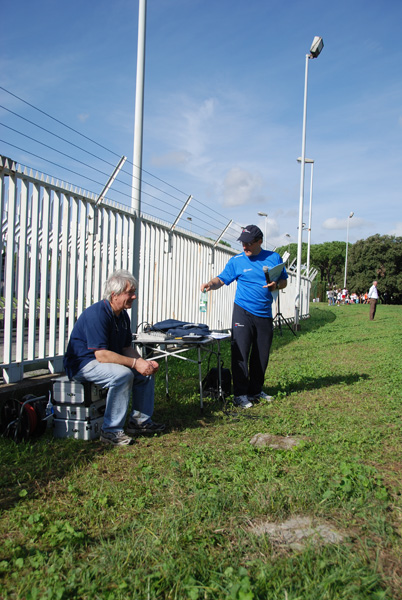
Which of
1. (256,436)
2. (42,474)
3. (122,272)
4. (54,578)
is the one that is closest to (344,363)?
(256,436)

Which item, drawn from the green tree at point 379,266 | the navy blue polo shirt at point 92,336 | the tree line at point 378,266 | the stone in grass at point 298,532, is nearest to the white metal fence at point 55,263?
the navy blue polo shirt at point 92,336

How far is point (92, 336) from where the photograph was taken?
4.18 meters

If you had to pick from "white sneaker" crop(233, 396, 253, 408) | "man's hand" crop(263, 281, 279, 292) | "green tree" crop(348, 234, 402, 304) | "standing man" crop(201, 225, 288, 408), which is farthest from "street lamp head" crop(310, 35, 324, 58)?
"green tree" crop(348, 234, 402, 304)

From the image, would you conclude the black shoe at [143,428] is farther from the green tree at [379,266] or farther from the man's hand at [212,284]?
the green tree at [379,266]

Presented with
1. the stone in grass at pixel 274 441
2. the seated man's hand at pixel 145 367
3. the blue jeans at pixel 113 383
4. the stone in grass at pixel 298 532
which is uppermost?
the seated man's hand at pixel 145 367

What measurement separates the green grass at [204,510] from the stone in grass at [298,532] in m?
0.05

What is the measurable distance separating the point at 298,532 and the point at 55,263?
3.83 metres

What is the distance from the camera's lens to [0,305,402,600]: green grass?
2035 mm

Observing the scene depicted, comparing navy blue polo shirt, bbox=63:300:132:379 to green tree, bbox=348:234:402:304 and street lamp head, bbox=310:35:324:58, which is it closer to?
street lamp head, bbox=310:35:324:58

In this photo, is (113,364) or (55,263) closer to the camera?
(113,364)

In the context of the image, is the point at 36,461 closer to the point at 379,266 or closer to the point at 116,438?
the point at 116,438

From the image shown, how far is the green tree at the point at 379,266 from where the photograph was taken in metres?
59.2

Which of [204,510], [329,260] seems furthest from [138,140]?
[329,260]

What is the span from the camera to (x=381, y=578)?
207 centimetres
